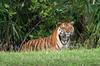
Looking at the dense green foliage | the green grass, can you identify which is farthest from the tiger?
the green grass

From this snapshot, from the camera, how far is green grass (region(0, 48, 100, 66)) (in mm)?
8438

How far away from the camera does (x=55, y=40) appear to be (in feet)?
45.5

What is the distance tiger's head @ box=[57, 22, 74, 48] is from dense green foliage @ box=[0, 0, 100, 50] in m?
0.41

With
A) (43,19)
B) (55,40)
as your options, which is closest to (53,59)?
(55,40)

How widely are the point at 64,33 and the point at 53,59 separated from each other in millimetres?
5073

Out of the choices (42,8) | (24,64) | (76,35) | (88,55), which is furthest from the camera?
(76,35)

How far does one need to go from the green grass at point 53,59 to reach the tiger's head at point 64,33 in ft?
12.4

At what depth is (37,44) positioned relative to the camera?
44.8 ft

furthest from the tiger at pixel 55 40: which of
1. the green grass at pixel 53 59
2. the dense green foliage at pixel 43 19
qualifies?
the green grass at pixel 53 59

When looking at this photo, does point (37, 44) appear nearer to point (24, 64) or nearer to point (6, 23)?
point (6, 23)

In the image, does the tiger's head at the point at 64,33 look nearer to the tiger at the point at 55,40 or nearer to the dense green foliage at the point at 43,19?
the tiger at the point at 55,40

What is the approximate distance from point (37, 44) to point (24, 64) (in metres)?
5.26

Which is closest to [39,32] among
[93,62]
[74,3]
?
[74,3]

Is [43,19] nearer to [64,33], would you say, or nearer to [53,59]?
[64,33]
